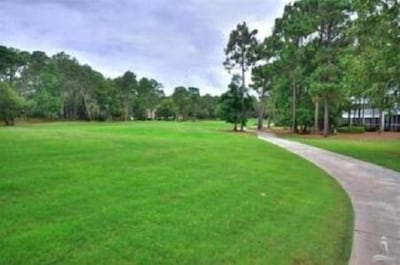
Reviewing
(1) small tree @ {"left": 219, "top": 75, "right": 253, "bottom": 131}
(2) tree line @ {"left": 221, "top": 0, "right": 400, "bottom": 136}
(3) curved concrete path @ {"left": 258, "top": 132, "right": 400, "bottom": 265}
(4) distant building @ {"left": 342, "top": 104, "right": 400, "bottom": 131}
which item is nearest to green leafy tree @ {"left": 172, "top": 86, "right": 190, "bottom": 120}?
(4) distant building @ {"left": 342, "top": 104, "right": 400, "bottom": 131}

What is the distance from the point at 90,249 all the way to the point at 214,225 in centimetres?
212

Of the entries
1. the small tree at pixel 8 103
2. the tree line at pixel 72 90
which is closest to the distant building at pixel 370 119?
the tree line at pixel 72 90

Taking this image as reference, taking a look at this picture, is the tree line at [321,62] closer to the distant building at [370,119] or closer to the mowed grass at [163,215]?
the distant building at [370,119]

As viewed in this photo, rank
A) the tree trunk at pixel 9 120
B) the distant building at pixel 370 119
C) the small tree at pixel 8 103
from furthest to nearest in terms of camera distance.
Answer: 1. the tree trunk at pixel 9 120
2. the small tree at pixel 8 103
3. the distant building at pixel 370 119

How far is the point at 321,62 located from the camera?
148 feet

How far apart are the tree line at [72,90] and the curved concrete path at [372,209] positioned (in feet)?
192

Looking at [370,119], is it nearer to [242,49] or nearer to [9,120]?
[242,49]

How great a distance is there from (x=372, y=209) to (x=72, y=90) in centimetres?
8611

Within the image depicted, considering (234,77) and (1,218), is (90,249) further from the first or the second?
(234,77)

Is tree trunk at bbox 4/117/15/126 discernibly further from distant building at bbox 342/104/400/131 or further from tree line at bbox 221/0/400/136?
distant building at bbox 342/104/400/131

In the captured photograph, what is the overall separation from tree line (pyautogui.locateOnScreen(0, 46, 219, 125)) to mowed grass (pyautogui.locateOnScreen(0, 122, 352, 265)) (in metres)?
59.3

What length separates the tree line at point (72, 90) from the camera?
80438mm

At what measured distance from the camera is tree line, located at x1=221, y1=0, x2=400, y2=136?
73.7ft

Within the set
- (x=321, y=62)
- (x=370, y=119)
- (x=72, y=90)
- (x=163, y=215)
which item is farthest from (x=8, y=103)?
(x=163, y=215)
